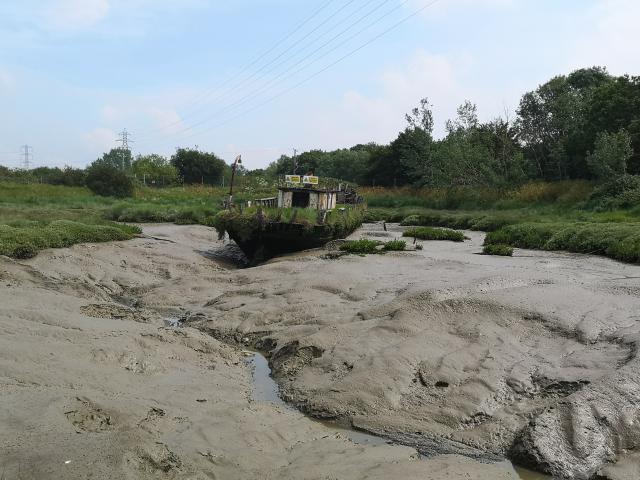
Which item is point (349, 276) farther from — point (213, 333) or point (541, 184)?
point (541, 184)

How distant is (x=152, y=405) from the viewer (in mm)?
6395

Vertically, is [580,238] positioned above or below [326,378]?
above

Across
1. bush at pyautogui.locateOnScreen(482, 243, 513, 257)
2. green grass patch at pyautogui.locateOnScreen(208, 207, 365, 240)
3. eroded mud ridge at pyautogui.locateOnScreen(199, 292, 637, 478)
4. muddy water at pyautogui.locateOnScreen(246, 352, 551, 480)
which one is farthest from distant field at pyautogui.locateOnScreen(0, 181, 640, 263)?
eroded mud ridge at pyautogui.locateOnScreen(199, 292, 637, 478)

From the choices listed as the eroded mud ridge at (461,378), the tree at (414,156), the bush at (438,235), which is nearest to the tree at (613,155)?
the bush at (438,235)

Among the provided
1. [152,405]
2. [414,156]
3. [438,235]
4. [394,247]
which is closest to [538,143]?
[414,156]

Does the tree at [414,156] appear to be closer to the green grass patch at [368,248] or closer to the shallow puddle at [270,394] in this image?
the green grass patch at [368,248]

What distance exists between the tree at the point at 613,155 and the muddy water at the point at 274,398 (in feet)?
101

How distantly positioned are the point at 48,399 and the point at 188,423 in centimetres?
147

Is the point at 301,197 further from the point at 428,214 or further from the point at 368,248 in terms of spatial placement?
the point at 428,214

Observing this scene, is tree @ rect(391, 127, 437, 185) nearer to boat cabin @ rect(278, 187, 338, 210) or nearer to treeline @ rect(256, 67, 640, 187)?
treeline @ rect(256, 67, 640, 187)

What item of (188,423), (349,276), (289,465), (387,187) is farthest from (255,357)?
(387,187)

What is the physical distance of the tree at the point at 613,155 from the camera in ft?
111

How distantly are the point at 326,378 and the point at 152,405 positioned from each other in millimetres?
2405

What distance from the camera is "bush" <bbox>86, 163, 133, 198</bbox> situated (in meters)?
51.1
